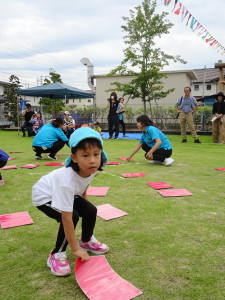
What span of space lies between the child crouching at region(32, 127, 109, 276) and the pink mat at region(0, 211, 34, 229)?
2.70ft

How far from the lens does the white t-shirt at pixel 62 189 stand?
70.2 inches

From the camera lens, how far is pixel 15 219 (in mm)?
2811

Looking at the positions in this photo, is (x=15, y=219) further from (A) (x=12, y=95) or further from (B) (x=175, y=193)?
(A) (x=12, y=95)

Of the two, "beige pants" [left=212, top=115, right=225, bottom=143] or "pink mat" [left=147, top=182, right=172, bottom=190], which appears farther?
"beige pants" [left=212, top=115, right=225, bottom=143]

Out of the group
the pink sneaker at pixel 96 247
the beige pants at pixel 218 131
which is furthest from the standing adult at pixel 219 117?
the pink sneaker at pixel 96 247

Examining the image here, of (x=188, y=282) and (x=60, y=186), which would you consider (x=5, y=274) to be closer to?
(x=60, y=186)

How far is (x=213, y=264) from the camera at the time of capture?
6.40ft

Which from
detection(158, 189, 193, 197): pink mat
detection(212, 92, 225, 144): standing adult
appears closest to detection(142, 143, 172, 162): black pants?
detection(158, 189, 193, 197): pink mat

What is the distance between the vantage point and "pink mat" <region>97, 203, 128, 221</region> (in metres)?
2.87

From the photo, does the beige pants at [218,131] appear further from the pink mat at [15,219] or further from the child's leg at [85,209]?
the child's leg at [85,209]

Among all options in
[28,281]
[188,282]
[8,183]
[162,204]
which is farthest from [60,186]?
[8,183]

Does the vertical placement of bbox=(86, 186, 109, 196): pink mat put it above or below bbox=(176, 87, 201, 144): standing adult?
below

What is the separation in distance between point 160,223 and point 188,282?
3.14ft

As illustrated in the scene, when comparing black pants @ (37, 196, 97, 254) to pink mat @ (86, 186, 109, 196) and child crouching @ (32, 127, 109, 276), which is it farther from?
pink mat @ (86, 186, 109, 196)
